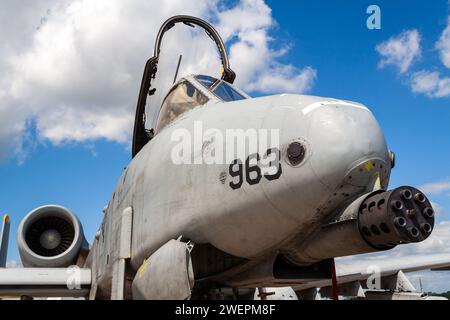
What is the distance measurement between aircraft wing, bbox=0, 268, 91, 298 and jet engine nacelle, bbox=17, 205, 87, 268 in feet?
6.65

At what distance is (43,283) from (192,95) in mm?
5365

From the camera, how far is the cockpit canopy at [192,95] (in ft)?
18.5

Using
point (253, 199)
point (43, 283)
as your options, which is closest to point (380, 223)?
point (253, 199)

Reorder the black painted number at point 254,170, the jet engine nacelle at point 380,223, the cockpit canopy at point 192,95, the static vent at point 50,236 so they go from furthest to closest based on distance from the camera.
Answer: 1. the static vent at point 50,236
2. the cockpit canopy at point 192,95
3. the black painted number at point 254,170
4. the jet engine nacelle at point 380,223

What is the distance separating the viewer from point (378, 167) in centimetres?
360

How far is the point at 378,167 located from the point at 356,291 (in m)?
7.84

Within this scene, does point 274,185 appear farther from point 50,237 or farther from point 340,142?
point 50,237

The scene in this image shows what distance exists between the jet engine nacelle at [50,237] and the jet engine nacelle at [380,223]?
29.7ft

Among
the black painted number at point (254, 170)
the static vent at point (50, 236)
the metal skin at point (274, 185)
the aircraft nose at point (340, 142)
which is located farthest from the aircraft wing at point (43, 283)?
the aircraft nose at point (340, 142)

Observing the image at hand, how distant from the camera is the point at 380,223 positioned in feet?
10.6

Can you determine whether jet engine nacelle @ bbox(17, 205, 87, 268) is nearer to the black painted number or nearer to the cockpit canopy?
the cockpit canopy

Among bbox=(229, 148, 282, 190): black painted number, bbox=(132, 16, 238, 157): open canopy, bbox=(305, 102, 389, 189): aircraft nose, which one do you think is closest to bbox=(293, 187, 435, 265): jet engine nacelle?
bbox=(305, 102, 389, 189): aircraft nose

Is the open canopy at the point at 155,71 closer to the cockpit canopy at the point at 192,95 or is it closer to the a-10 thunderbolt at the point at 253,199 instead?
the cockpit canopy at the point at 192,95

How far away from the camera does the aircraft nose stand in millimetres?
3447
